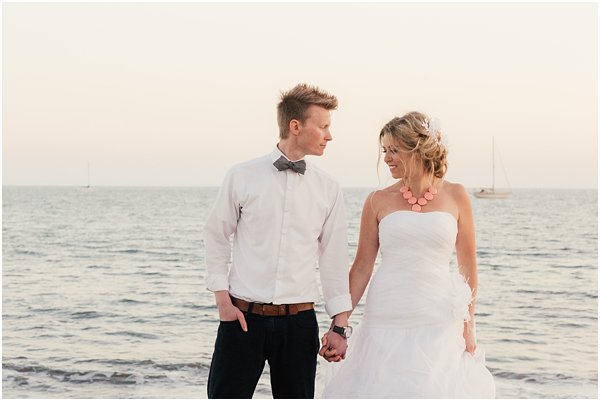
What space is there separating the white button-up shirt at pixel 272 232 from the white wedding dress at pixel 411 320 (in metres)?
0.24

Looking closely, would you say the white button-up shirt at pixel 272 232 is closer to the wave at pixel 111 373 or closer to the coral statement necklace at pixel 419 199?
the coral statement necklace at pixel 419 199

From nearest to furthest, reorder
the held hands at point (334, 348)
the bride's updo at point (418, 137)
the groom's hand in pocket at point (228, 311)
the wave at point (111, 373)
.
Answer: the groom's hand in pocket at point (228, 311) → the held hands at point (334, 348) → the bride's updo at point (418, 137) → the wave at point (111, 373)

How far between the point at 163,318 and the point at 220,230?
9.37 metres

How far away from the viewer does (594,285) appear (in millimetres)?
17438

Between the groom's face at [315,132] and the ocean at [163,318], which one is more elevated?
the groom's face at [315,132]

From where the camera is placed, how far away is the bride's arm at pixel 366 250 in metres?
3.89

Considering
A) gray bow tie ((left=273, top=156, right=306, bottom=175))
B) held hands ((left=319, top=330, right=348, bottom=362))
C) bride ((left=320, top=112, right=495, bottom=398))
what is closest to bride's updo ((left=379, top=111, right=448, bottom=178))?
bride ((left=320, top=112, right=495, bottom=398))

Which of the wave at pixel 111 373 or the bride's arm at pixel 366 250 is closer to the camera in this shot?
the bride's arm at pixel 366 250

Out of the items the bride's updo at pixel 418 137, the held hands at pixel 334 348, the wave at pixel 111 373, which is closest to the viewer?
the held hands at pixel 334 348

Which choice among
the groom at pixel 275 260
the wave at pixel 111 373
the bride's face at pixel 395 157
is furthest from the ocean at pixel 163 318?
the bride's face at pixel 395 157

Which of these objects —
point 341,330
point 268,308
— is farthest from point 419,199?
point 268,308

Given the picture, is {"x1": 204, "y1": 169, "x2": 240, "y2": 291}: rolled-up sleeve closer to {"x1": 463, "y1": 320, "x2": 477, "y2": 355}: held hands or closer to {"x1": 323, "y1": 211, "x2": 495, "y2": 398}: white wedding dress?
{"x1": 323, "y1": 211, "x2": 495, "y2": 398}: white wedding dress

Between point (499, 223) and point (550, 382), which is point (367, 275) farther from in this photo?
point (499, 223)

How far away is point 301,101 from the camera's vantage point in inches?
143
